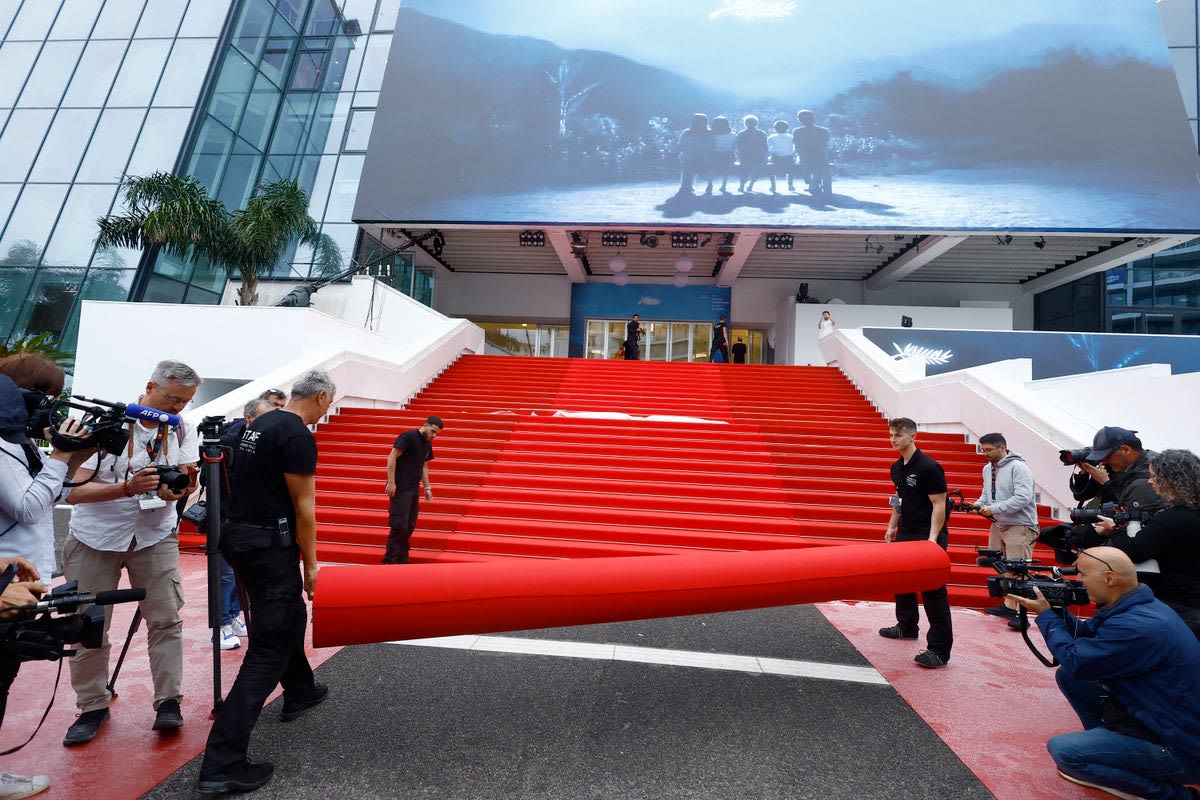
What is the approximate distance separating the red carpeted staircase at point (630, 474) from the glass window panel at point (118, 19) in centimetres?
1726

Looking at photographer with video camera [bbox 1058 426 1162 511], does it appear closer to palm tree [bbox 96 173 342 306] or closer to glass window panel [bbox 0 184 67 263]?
palm tree [bbox 96 173 342 306]

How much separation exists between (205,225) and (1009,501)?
14.5 meters

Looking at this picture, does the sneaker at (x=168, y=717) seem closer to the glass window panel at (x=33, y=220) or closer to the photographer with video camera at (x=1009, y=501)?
the photographer with video camera at (x=1009, y=501)

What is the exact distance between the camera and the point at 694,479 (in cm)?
771

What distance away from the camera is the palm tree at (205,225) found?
12164 millimetres

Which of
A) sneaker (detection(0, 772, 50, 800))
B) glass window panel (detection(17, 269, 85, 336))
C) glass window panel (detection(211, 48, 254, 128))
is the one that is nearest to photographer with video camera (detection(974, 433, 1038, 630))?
sneaker (detection(0, 772, 50, 800))

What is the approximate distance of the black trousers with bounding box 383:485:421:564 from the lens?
530 centimetres

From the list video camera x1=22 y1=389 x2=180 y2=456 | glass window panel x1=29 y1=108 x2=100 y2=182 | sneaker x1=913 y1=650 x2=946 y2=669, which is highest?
glass window panel x1=29 y1=108 x2=100 y2=182

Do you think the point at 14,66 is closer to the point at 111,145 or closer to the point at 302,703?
the point at 111,145

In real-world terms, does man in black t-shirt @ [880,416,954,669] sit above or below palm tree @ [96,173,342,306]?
below

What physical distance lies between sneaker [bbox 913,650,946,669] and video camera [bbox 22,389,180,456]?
4.53 metres

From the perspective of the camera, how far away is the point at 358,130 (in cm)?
2014

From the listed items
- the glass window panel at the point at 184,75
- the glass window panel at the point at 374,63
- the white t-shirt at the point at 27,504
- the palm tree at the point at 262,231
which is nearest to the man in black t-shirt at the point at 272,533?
the white t-shirt at the point at 27,504

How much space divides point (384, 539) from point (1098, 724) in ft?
18.8
